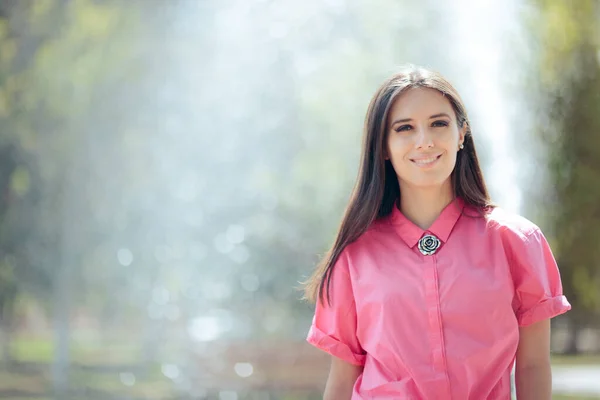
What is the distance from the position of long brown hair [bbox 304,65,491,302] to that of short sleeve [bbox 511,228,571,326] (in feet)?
0.29

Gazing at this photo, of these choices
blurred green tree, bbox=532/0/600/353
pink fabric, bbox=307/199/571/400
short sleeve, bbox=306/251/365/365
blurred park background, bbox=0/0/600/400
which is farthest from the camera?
blurred green tree, bbox=532/0/600/353

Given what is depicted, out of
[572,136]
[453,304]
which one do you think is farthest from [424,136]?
[572,136]

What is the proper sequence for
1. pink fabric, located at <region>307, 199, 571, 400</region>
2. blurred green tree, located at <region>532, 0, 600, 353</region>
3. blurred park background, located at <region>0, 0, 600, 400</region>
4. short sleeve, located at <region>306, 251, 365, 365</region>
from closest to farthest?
1. pink fabric, located at <region>307, 199, 571, 400</region>
2. short sleeve, located at <region>306, 251, 365, 365</region>
3. blurred park background, located at <region>0, 0, 600, 400</region>
4. blurred green tree, located at <region>532, 0, 600, 353</region>

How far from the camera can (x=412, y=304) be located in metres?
1.04

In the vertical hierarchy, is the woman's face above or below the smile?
above

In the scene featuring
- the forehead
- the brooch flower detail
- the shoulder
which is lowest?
the brooch flower detail

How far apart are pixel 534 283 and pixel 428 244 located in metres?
0.14

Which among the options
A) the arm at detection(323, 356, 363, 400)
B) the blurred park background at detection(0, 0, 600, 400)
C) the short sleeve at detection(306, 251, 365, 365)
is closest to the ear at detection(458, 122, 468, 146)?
the short sleeve at detection(306, 251, 365, 365)

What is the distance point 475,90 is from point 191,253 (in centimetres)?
136

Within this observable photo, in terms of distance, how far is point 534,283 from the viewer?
1.02 metres

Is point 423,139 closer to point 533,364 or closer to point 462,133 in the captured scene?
point 462,133

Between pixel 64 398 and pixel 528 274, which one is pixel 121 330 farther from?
pixel 528 274

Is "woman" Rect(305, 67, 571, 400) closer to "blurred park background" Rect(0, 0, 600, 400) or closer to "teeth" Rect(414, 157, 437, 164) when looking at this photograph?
"teeth" Rect(414, 157, 437, 164)

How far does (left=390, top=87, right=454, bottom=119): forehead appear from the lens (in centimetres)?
108
